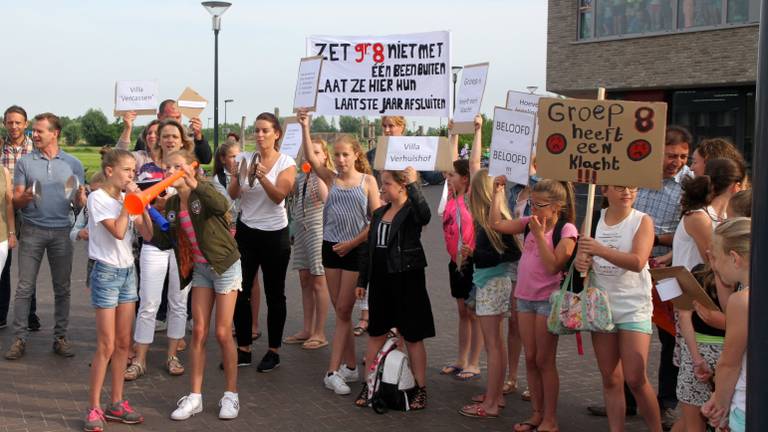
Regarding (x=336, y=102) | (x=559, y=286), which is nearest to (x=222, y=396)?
(x=559, y=286)

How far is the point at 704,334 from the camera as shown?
14.2 feet

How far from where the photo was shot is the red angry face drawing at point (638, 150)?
489 centimetres

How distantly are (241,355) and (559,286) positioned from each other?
116 inches

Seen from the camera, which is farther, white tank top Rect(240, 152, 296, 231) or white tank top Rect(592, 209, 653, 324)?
white tank top Rect(240, 152, 296, 231)

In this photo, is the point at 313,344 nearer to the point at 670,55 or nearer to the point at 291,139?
the point at 291,139

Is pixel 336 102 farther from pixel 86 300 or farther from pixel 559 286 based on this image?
pixel 86 300

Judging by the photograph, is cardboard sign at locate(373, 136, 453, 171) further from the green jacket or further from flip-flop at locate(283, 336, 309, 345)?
flip-flop at locate(283, 336, 309, 345)

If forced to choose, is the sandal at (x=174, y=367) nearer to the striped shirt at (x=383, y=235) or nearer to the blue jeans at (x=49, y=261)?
the blue jeans at (x=49, y=261)

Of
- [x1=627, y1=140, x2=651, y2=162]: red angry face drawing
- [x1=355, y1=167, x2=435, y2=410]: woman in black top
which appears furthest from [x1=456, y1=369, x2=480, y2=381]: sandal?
[x1=627, y1=140, x2=651, y2=162]: red angry face drawing

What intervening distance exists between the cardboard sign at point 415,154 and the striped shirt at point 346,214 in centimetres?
30

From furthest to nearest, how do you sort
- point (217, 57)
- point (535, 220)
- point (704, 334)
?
point (217, 57) → point (535, 220) → point (704, 334)

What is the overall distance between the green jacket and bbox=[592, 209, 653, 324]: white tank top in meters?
2.42

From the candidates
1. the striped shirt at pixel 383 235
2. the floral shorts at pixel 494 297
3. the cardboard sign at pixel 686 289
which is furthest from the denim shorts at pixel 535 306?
the cardboard sign at pixel 686 289

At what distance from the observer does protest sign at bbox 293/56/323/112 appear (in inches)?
302
